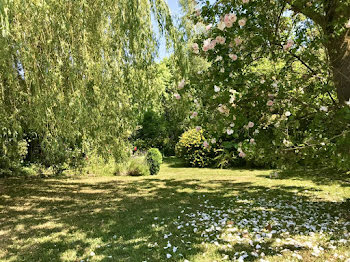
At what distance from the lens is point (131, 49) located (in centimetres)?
470

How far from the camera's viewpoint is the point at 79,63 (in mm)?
4391

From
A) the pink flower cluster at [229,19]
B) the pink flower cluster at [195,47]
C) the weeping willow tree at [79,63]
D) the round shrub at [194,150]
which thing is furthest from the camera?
the round shrub at [194,150]

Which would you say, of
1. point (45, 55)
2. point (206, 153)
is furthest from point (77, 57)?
point (206, 153)

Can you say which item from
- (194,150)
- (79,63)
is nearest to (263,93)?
(79,63)

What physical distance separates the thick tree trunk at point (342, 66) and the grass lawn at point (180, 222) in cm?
134

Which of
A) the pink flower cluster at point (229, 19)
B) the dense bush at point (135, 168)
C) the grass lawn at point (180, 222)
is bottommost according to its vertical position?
the grass lawn at point (180, 222)

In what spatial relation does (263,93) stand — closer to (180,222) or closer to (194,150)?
(180,222)

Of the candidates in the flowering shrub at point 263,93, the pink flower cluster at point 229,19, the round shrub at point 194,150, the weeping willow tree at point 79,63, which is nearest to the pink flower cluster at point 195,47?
the flowering shrub at point 263,93

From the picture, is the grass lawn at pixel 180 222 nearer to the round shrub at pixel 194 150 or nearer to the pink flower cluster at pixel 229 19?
the pink flower cluster at pixel 229 19

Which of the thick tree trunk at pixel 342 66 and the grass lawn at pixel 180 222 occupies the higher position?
the thick tree trunk at pixel 342 66

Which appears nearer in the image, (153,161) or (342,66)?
(342,66)

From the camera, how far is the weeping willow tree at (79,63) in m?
4.23

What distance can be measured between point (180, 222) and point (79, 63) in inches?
124

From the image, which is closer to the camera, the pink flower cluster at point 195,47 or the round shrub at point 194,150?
the pink flower cluster at point 195,47
